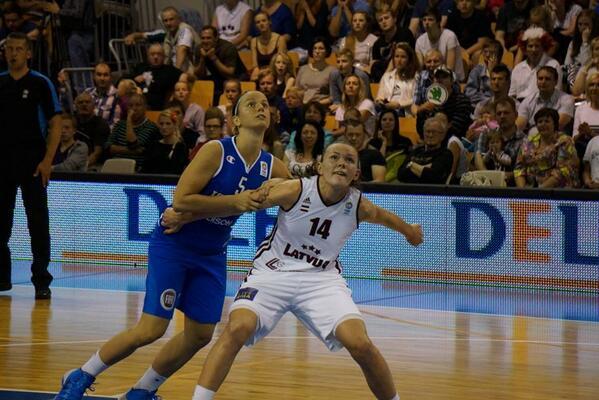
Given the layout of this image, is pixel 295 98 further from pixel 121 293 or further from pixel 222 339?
pixel 222 339

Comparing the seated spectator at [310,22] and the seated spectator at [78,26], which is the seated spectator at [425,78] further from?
the seated spectator at [78,26]

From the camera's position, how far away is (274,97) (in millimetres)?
14281

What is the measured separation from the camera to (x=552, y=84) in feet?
42.5

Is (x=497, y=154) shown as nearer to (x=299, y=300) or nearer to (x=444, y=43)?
(x=444, y=43)

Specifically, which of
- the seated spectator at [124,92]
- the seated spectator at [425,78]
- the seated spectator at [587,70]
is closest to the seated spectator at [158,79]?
the seated spectator at [124,92]

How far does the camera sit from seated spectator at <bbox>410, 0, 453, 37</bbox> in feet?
49.8

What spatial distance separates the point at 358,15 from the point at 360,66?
0.62 metres

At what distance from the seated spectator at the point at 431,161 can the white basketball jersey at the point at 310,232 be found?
6.23 metres

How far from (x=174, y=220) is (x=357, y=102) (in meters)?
7.87

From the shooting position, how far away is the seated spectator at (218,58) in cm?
1565

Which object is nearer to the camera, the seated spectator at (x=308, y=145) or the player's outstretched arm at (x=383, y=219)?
the player's outstretched arm at (x=383, y=219)

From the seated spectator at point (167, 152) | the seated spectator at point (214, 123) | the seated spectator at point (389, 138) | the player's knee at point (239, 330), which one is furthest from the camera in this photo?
the seated spectator at point (167, 152)

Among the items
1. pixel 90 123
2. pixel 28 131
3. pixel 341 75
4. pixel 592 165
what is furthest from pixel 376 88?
pixel 28 131

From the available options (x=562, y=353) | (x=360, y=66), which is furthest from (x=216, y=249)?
(x=360, y=66)
